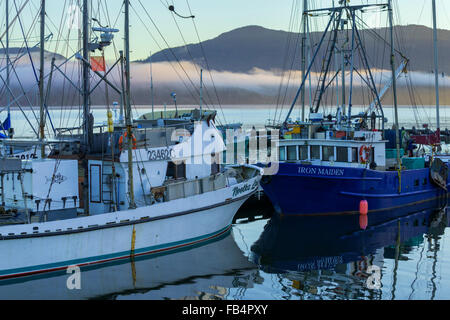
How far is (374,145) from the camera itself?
28297mm

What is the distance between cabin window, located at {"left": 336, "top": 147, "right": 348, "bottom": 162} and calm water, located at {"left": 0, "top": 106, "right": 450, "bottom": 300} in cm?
432

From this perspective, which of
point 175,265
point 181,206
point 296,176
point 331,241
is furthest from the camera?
point 296,176

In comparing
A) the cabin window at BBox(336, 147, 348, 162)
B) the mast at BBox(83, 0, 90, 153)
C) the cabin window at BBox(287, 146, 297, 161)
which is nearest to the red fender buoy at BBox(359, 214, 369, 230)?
the cabin window at BBox(336, 147, 348, 162)

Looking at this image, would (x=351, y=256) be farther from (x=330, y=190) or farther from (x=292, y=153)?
(x=292, y=153)

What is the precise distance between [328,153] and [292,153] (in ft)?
6.15

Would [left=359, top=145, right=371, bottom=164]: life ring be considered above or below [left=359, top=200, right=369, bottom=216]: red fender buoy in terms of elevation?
above

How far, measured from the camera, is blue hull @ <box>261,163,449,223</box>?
25.9 meters

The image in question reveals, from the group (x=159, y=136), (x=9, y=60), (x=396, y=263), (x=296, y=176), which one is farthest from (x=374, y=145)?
(x=9, y=60)

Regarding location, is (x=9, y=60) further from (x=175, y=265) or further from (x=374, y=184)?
(x=374, y=184)

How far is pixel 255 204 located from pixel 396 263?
39.0 ft

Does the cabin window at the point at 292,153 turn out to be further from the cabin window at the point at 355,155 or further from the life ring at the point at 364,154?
the life ring at the point at 364,154

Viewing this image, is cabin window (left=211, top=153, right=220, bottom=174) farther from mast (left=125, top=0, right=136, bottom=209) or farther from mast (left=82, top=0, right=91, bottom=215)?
mast (left=82, top=0, right=91, bottom=215)

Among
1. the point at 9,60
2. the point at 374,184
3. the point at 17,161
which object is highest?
the point at 9,60

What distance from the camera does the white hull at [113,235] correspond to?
1706 centimetres
